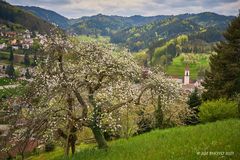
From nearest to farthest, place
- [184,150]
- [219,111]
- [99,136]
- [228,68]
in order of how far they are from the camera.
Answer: [184,150], [99,136], [219,111], [228,68]

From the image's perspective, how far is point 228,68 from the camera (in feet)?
171

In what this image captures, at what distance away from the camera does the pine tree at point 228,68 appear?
51469mm

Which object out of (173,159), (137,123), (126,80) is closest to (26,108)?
(126,80)

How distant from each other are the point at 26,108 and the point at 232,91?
132 ft

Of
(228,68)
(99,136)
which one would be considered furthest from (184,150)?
(228,68)

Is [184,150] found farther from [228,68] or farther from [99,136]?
[228,68]

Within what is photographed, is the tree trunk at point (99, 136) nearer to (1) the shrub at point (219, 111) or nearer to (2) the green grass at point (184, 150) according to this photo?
(2) the green grass at point (184, 150)

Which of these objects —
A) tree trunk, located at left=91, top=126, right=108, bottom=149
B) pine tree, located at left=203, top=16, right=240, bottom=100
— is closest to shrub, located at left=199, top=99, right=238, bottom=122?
pine tree, located at left=203, top=16, right=240, bottom=100

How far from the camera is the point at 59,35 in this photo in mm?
20969

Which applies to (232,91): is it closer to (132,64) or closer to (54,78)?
(132,64)

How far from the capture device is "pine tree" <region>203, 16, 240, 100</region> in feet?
169

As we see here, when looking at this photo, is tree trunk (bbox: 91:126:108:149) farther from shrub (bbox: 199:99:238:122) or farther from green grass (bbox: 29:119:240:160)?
shrub (bbox: 199:99:238:122)

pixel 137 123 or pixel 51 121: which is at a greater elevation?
pixel 51 121

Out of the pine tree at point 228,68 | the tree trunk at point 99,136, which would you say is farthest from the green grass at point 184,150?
the pine tree at point 228,68
